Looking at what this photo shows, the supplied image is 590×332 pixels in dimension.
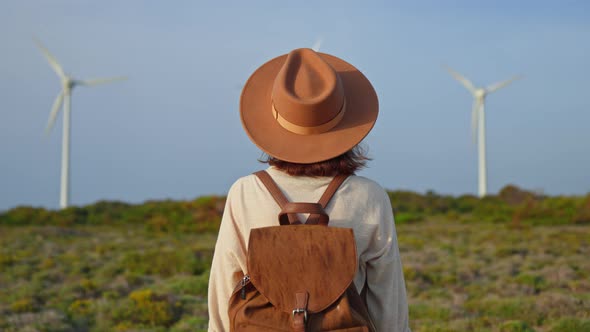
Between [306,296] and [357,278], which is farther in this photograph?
[357,278]

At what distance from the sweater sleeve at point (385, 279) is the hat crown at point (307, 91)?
412 mm

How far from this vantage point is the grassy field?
28.6 ft

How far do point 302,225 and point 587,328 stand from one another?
5845 millimetres

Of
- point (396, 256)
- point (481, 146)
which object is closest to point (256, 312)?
point (396, 256)

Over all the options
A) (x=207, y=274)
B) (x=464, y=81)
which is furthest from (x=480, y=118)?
(x=207, y=274)

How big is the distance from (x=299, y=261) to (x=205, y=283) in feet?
31.8

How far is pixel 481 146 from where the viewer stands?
3494 cm

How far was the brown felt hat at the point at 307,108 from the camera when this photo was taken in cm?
269

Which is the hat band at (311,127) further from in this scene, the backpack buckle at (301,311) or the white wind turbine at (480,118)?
the white wind turbine at (480,118)

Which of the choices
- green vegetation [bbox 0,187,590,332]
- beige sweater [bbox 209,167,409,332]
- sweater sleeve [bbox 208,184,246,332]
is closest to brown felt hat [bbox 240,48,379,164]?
beige sweater [bbox 209,167,409,332]

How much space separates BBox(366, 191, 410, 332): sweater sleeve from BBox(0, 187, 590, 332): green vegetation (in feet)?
16.2

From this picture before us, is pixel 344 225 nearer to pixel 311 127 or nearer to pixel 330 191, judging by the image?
pixel 330 191

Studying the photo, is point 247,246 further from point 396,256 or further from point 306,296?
point 396,256

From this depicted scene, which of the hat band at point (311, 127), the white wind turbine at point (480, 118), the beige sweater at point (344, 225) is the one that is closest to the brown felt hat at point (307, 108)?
the hat band at point (311, 127)
